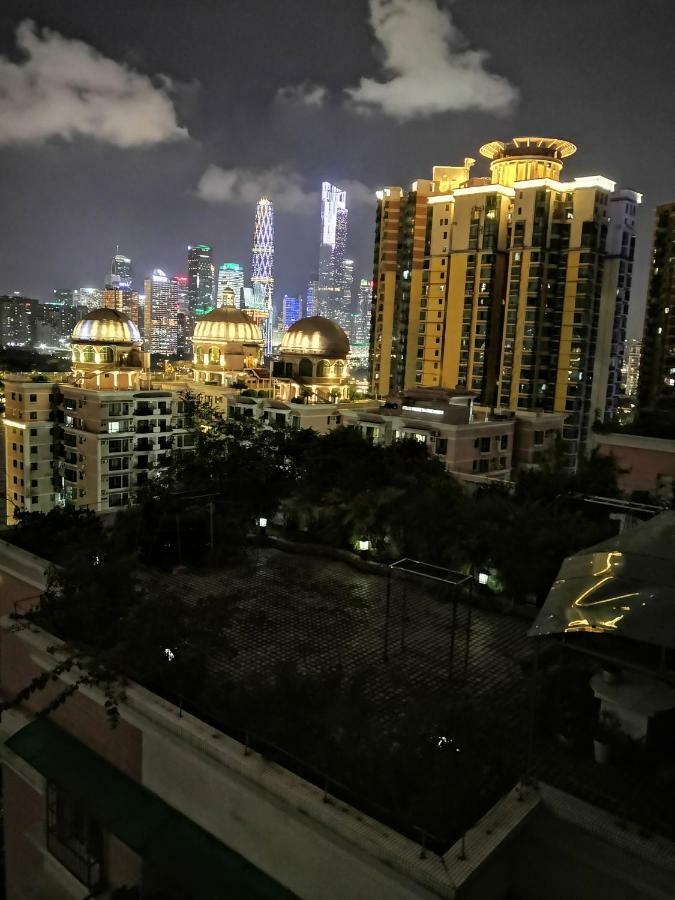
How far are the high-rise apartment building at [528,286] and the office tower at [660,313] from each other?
19.3 m

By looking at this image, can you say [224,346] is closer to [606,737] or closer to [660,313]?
[660,313]

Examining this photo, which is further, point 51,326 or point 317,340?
point 51,326

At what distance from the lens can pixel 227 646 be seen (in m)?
10.1

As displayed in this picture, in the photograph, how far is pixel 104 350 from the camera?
4847 centimetres

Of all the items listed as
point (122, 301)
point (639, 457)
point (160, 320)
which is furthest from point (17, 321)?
point (639, 457)

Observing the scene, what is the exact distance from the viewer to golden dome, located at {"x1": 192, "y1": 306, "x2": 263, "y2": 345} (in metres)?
54.9

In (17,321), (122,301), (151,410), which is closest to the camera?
(151,410)

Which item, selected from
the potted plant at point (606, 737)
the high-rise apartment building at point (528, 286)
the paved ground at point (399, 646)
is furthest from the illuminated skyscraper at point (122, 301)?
the potted plant at point (606, 737)

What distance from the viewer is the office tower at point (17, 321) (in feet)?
460

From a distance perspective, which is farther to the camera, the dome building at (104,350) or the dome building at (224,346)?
the dome building at (224,346)

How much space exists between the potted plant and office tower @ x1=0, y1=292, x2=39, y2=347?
484ft

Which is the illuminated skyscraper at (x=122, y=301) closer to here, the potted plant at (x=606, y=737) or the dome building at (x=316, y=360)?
the dome building at (x=316, y=360)

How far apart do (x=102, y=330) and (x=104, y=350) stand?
1.36m

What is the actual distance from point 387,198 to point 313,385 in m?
24.3
